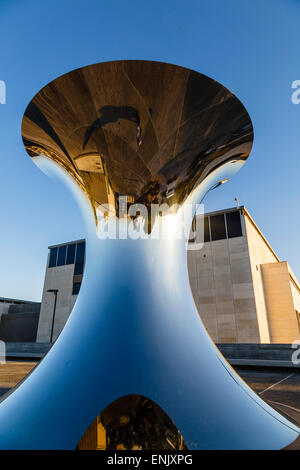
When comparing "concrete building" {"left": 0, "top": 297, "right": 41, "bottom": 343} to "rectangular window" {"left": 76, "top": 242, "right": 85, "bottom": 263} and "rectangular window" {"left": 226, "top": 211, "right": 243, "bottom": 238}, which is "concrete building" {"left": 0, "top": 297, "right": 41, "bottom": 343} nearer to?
"rectangular window" {"left": 76, "top": 242, "right": 85, "bottom": 263}

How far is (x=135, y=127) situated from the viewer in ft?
6.51

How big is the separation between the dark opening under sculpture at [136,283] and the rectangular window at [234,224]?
58.1 feet

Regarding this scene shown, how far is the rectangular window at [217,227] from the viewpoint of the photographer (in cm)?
2000

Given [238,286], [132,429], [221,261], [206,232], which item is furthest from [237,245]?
[132,429]

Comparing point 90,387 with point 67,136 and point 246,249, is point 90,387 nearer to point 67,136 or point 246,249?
point 67,136

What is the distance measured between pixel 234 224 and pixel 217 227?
1130mm

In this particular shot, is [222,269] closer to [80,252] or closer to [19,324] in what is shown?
[80,252]

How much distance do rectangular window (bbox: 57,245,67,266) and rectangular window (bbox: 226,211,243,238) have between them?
1384 cm

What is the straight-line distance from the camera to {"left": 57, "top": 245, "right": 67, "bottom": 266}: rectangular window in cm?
2567

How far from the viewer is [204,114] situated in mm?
1997

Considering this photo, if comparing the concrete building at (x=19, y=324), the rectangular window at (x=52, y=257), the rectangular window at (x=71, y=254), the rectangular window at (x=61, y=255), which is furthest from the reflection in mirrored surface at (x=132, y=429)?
the concrete building at (x=19, y=324)

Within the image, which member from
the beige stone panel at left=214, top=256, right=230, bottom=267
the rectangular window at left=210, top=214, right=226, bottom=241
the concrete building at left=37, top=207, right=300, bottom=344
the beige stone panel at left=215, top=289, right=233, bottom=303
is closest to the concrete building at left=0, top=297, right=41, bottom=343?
the concrete building at left=37, top=207, right=300, bottom=344

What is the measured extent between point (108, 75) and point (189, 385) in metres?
1.83

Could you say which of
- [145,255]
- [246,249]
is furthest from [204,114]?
[246,249]
